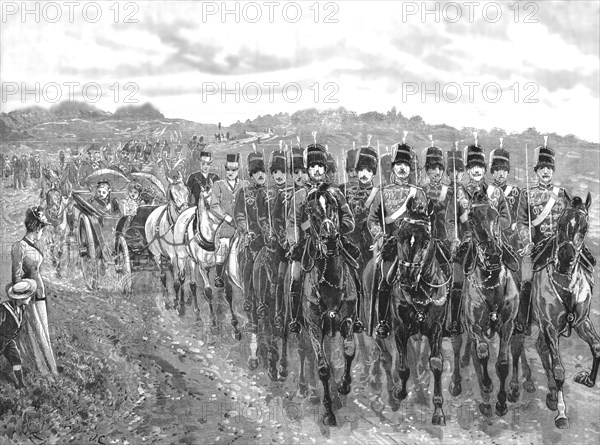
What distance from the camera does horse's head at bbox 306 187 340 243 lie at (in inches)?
238

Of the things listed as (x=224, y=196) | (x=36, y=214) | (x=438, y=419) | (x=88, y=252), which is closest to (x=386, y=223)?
(x=224, y=196)

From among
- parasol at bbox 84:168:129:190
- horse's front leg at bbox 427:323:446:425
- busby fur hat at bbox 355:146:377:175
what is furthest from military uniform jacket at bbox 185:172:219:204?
horse's front leg at bbox 427:323:446:425

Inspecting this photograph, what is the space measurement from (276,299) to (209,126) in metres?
1.94

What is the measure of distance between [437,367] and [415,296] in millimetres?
758

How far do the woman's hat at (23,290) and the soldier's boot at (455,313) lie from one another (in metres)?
4.28

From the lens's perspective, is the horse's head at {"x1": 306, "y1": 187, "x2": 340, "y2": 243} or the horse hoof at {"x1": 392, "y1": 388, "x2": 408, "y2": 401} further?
the horse hoof at {"x1": 392, "y1": 388, "x2": 408, "y2": 401}

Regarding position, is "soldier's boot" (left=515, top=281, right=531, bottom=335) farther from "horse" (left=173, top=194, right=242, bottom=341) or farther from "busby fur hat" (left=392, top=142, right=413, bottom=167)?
"horse" (left=173, top=194, right=242, bottom=341)

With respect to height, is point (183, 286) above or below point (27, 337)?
above

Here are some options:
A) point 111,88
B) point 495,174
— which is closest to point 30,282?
point 111,88

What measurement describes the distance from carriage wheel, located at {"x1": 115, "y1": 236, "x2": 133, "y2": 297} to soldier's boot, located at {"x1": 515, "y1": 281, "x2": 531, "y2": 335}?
13.0 feet

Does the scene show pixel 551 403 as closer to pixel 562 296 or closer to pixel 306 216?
pixel 562 296

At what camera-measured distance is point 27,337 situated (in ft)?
21.5

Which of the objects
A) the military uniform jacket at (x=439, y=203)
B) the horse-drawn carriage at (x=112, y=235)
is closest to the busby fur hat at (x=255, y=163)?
the horse-drawn carriage at (x=112, y=235)

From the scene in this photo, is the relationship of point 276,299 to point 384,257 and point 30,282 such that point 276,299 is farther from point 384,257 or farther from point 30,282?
point 30,282
